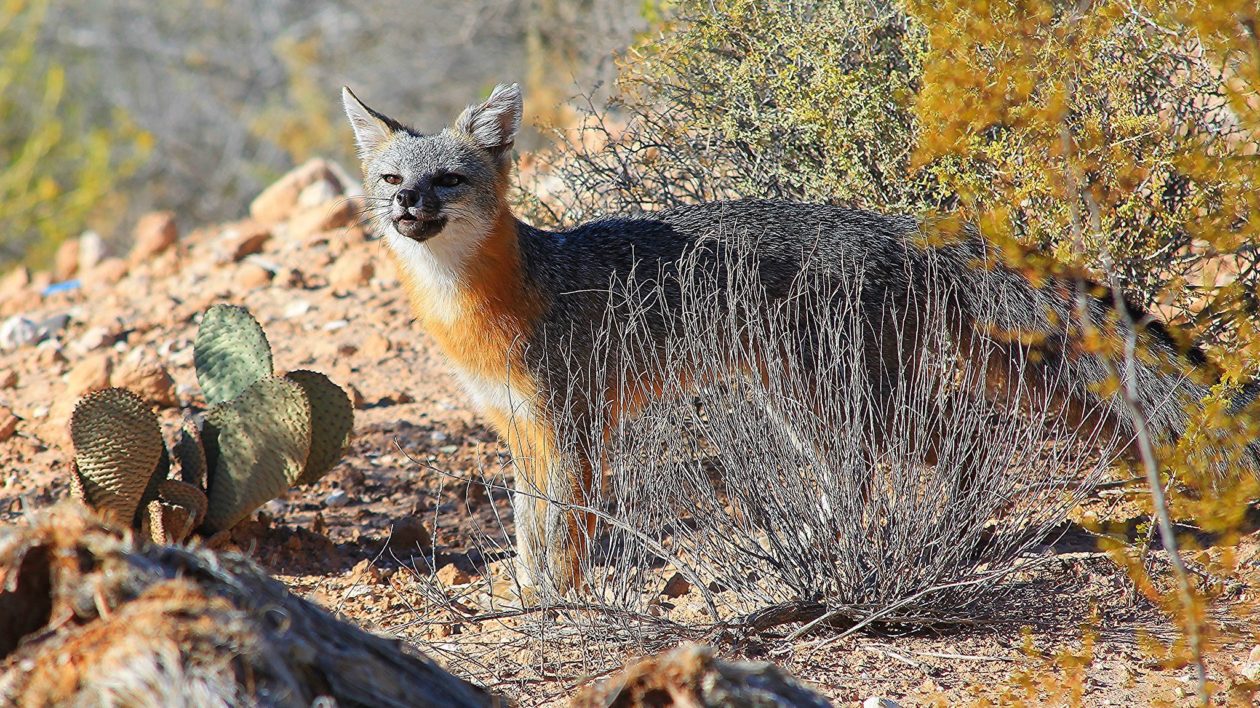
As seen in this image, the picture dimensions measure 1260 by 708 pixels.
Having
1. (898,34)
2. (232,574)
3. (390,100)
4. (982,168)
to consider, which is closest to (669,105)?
(898,34)

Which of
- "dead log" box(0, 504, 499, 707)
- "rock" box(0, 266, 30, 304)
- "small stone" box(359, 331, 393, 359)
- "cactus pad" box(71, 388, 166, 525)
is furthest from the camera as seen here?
"rock" box(0, 266, 30, 304)

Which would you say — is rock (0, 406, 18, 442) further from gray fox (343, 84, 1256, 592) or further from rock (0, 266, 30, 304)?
rock (0, 266, 30, 304)

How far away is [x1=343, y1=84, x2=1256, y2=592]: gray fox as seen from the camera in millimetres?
5199

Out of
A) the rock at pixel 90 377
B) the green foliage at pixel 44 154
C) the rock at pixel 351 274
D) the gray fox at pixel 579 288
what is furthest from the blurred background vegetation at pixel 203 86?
the gray fox at pixel 579 288

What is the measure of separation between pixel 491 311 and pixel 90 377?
2.80 m

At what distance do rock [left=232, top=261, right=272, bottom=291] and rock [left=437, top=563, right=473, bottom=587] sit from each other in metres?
3.91

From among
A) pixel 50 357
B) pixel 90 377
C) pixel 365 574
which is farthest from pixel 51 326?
pixel 365 574

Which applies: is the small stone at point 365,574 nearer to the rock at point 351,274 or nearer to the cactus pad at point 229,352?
the cactus pad at point 229,352

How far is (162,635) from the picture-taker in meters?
2.38

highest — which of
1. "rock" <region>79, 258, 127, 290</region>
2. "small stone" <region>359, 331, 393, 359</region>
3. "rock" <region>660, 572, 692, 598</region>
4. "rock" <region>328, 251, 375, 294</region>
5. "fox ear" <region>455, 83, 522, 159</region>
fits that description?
"fox ear" <region>455, 83, 522, 159</region>

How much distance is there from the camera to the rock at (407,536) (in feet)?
19.1

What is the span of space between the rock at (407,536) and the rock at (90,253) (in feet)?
17.8

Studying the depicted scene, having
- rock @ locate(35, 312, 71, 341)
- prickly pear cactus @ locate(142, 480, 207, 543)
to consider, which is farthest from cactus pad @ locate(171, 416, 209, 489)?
rock @ locate(35, 312, 71, 341)

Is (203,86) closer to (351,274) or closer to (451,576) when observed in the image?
(351,274)
